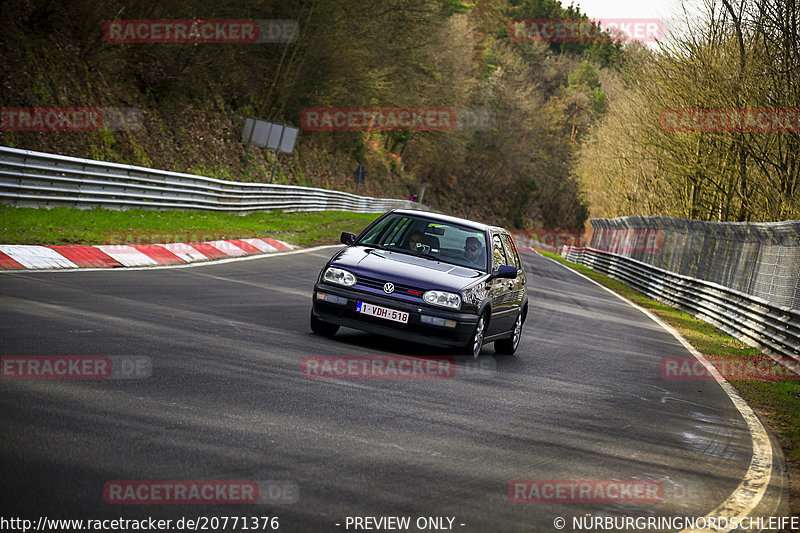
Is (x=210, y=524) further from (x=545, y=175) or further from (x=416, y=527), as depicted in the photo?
(x=545, y=175)

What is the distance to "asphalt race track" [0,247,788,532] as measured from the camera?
4613mm

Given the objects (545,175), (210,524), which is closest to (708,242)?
(210,524)

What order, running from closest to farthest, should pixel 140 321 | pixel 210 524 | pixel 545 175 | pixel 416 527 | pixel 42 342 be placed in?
pixel 210 524
pixel 416 527
pixel 42 342
pixel 140 321
pixel 545 175

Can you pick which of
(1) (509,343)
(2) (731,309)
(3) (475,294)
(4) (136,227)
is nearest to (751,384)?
(1) (509,343)

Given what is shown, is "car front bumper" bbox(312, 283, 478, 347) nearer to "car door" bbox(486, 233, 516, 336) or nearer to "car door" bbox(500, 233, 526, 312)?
"car door" bbox(486, 233, 516, 336)

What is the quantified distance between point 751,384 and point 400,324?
596 centimetres

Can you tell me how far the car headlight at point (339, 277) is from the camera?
987 cm

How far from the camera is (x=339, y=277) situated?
9.92 meters

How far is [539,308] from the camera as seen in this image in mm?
20031

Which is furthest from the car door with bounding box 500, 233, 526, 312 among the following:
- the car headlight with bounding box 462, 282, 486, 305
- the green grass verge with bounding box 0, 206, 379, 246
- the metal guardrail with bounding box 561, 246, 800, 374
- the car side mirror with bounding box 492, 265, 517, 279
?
the green grass verge with bounding box 0, 206, 379, 246

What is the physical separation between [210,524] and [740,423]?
6.87 meters

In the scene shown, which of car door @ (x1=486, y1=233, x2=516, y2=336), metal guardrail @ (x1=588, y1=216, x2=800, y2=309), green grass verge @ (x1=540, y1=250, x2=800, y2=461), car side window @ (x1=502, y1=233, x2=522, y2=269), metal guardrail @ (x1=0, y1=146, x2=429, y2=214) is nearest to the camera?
green grass verge @ (x1=540, y1=250, x2=800, y2=461)

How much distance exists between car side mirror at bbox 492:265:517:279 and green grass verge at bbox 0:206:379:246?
7.18 metres

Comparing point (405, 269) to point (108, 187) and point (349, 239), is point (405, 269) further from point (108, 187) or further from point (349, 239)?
point (108, 187)
